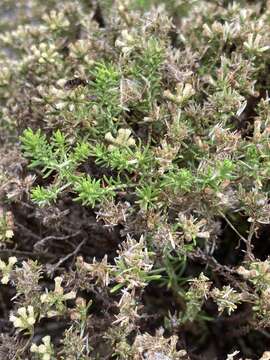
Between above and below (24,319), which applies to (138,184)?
above

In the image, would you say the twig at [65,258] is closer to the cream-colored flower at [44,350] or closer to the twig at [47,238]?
the twig at [47,238]

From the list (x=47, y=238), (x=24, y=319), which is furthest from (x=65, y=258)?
(x=24, y=319)

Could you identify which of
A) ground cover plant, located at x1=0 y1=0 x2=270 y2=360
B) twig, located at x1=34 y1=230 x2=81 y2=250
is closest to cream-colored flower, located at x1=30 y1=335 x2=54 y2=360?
ground cover plant, located at x1=0 y1=0 x2=270 y2=360

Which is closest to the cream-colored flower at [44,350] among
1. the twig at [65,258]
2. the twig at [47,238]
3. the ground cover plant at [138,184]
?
the ground cover plant at [138,184]

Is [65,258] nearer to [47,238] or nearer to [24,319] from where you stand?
[47,238]

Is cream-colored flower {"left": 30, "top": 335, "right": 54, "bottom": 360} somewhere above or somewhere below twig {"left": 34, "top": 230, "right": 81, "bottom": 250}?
below

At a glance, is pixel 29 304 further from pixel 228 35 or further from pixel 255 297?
pixel 228 35

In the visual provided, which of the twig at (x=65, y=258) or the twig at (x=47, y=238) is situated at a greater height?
the twig at (x=47, y=238)

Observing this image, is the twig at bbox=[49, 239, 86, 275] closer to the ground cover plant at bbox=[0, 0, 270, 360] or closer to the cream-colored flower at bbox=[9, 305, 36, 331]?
the ground cover plant at bbox=[0, 0, 270, 360]
